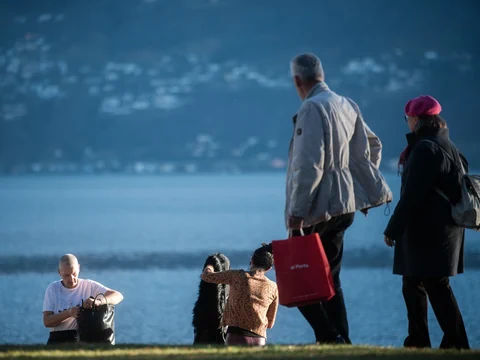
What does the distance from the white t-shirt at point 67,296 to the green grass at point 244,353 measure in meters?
1.20

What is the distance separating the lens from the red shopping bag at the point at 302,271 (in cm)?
480

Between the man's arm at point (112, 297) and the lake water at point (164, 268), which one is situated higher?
the lake water at point (164, 268)

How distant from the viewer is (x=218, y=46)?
99125mm

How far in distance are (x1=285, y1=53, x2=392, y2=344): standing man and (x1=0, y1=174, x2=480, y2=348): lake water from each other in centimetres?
36

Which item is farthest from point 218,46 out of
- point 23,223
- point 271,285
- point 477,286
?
point 271,285

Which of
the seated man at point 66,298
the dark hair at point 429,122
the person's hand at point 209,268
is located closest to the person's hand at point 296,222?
the dark hair at point 429,122

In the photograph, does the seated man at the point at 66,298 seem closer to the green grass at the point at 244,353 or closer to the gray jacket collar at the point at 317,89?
the green grass at the point at 244,353

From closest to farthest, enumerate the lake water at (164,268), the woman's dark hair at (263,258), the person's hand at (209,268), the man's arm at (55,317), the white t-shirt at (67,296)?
the woman's dark hair at (263,258)
the person's hand at (209,268)
the man's arm at (55,317)
the white t-shirt at (67,296)
the lake water at (164,268)

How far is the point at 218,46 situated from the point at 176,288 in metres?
75.8

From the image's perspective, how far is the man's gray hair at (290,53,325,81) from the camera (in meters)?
4.98

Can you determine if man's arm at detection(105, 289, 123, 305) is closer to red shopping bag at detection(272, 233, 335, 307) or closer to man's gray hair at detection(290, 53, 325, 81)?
red shopping bag at detection(272, 233, 335, 307)

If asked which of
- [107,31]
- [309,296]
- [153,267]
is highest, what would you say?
[107,31]

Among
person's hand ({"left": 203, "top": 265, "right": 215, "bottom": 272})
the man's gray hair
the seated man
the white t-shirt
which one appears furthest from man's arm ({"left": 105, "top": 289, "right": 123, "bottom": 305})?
the man's gray hair

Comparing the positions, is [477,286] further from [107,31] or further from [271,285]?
[107,31]
